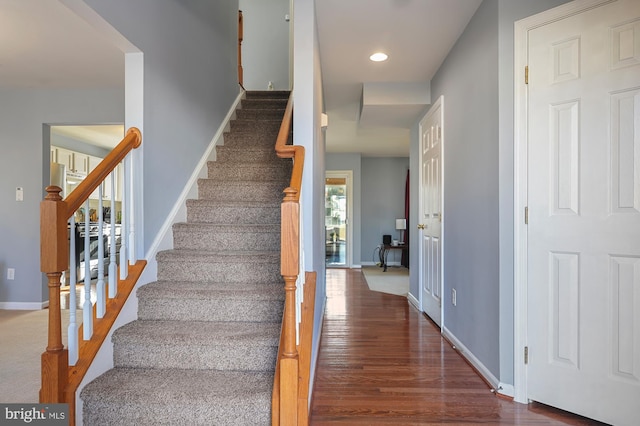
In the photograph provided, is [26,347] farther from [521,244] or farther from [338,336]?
[521,244]

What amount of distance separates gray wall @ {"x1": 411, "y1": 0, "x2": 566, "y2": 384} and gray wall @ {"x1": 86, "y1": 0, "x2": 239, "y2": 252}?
83.4 inches

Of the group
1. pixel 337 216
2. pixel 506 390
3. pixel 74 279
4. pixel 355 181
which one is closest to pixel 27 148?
pixel 74 279

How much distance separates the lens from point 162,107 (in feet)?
8.11

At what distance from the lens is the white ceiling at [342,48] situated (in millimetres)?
2496

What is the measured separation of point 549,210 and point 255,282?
1.76 m

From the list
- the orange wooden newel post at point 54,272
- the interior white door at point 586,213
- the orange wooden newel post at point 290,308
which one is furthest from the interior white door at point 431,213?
the orange wooden newel post at point 54,272

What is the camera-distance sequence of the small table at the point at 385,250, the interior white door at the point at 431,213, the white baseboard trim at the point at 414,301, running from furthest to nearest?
the small table at the point at 385,250, the white baseboard trim at the point at 414,301, the interior white door at the point at 431,213

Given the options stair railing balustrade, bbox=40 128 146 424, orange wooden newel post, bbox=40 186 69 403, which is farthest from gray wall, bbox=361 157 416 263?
orange wooden newel post, bbox=40 186 69 403

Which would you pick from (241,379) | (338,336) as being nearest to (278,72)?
(338,336)

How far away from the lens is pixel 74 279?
173 centimetres

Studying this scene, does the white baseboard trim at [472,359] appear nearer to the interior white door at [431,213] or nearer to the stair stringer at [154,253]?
the interior white door at [431,213]

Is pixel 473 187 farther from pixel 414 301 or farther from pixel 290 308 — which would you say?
pixel 414 301

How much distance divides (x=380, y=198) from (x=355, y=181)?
87cm

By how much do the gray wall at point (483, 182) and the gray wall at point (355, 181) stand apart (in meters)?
4.71
